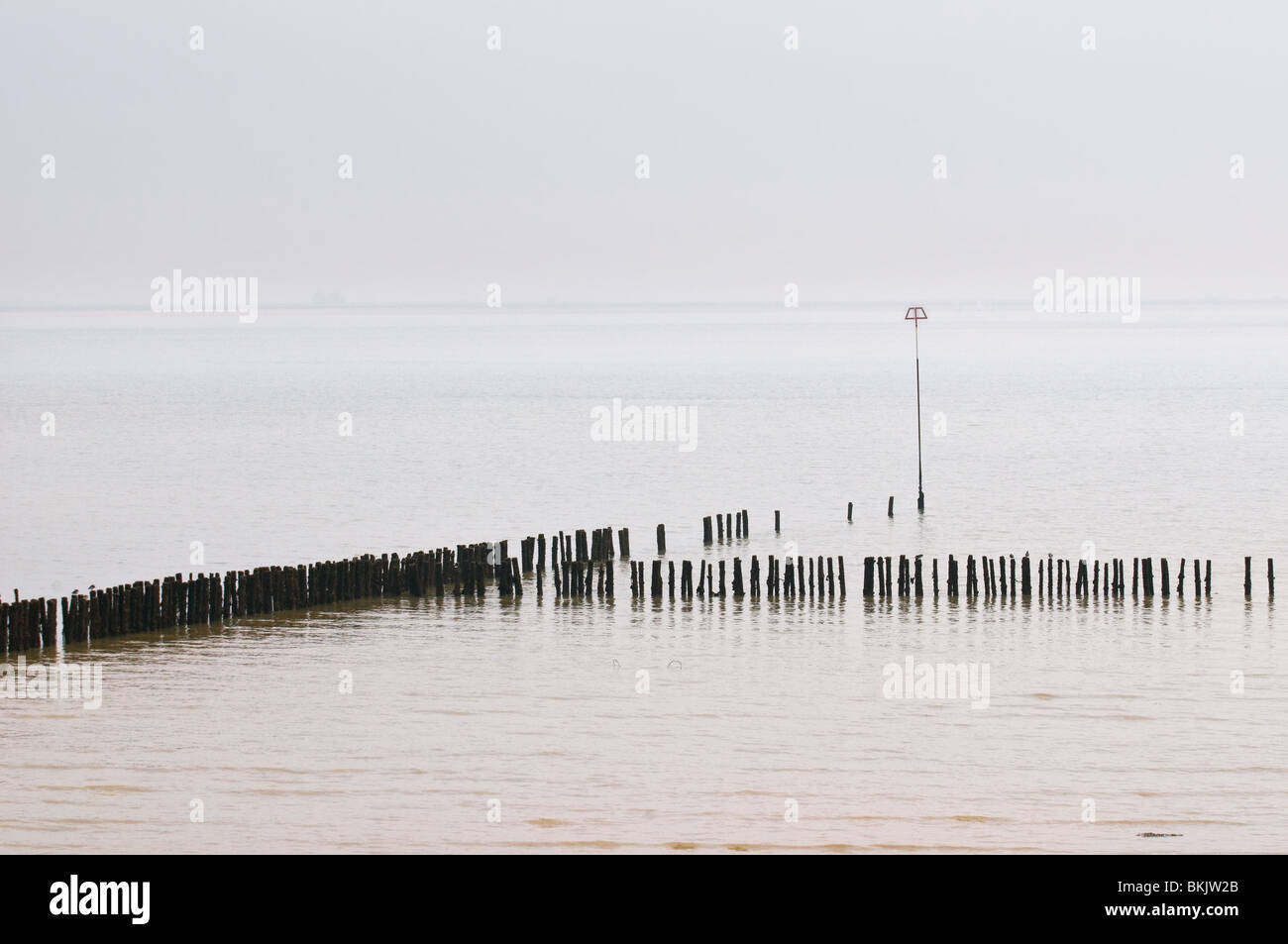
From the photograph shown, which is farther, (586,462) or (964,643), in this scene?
(586,462)

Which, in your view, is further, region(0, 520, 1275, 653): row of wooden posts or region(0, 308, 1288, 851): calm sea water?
region(0, 520, 1275, 653): row of wooden posts

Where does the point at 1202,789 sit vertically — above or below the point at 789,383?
below

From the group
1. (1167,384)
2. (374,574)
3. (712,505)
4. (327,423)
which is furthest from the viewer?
(1167,384)

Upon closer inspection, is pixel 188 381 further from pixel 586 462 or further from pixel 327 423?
pixel 586 462

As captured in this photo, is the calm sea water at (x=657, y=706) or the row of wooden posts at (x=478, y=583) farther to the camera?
the row of wooden posts at (x=478, y=583)

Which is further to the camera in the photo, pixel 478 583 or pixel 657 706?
pixel 478 583

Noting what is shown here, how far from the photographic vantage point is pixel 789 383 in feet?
586

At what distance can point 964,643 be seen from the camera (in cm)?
2702
